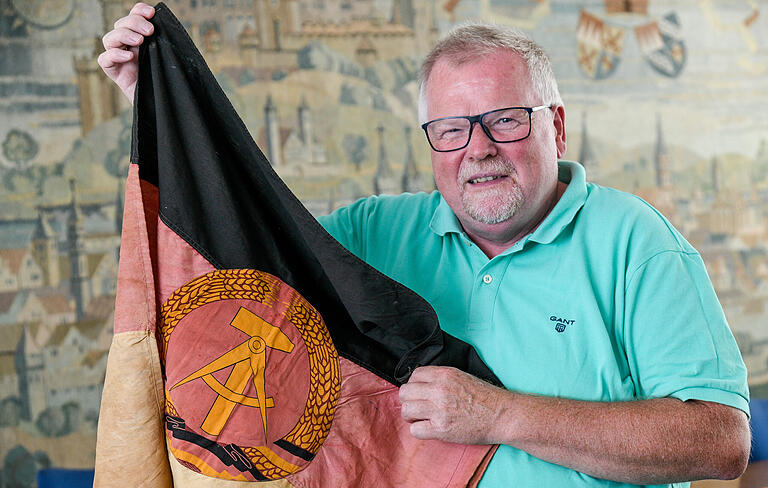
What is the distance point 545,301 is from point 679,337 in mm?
278

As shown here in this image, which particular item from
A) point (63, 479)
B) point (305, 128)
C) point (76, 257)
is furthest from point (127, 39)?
point (305, 128)

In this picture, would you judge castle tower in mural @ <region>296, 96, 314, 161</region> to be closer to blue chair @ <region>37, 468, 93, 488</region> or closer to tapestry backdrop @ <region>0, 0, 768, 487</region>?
tapestry backdrop @ <region>0, 0, 768, 487</region>

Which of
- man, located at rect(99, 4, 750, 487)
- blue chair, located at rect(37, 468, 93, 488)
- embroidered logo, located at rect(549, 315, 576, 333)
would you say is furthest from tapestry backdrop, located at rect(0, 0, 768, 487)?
embroidered logo, located at rect(549, 315, 576, 333)

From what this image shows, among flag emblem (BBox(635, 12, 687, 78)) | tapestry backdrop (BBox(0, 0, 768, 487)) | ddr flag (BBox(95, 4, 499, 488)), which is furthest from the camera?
flag emblem (BBox(635, 12, 687, 78))

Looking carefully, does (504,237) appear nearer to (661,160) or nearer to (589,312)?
(589,312)

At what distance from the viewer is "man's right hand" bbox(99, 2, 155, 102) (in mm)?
1405

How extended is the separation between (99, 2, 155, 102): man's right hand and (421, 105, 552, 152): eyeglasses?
672mm

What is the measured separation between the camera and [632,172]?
443cm

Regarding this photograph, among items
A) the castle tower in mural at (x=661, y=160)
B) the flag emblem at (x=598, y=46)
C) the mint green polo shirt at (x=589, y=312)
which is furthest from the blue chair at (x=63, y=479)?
the castle tower in mural at (x=661, y=160)

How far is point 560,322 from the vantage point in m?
1.49

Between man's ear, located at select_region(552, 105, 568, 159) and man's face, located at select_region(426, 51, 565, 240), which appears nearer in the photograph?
man's face, located at select_region(426, 51, 565, 240)

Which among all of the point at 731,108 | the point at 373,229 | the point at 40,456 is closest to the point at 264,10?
the point at 373,229

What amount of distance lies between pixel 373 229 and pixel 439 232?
0.23 metres

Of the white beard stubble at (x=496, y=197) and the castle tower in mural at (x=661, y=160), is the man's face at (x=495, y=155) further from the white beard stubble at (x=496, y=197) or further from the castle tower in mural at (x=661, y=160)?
the castle tower in mural at (x=661, y=160)
